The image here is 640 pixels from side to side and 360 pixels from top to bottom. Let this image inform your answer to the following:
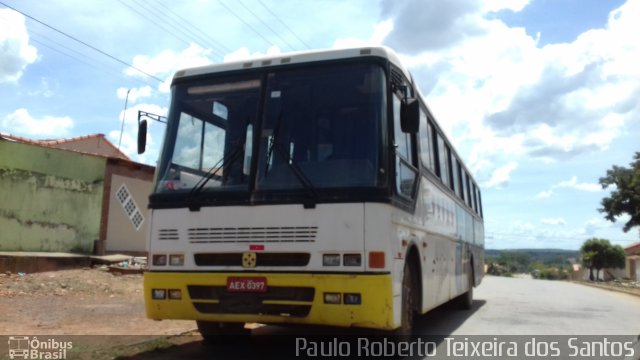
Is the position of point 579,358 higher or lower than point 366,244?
lower

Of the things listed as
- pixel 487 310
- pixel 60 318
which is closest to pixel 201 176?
pixel 60 318

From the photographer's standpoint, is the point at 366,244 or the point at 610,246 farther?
the point at 610,246

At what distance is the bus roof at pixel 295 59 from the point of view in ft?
20.3

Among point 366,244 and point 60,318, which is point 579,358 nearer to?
point 366,244

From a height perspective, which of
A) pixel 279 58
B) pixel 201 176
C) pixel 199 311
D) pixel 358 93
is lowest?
pixel 199 311

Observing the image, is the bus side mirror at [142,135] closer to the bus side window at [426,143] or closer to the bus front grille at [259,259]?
the bus front grille at [259,259]

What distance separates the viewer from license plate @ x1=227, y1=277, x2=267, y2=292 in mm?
5859

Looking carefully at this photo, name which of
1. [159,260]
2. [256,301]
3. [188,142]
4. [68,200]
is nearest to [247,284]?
[256,301]

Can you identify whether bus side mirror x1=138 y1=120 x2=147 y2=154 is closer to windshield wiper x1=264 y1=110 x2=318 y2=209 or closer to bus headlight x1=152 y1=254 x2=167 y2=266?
bus headlight x1=152 y1=254 x2=167 y2=266

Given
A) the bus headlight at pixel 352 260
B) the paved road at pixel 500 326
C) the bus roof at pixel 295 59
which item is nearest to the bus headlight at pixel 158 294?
the paved road at pixel 500 326

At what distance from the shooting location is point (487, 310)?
44.6 ft

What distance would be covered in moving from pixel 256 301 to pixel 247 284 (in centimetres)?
19

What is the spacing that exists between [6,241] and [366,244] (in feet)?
39.3

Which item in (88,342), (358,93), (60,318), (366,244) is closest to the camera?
(366,244)
